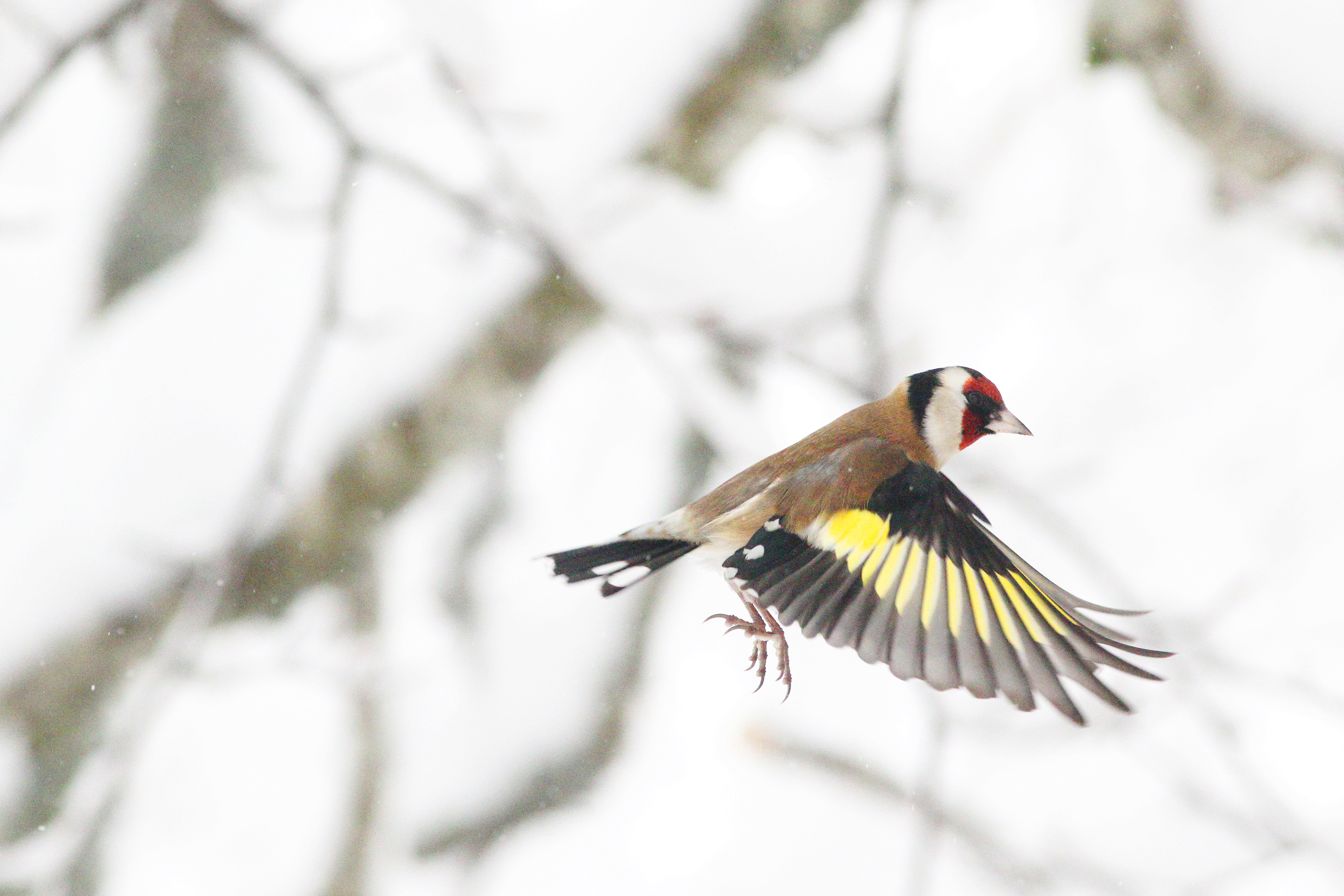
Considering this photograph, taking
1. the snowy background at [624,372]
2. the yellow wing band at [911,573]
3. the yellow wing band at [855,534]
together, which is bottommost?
the yellow wing band at [911,573]

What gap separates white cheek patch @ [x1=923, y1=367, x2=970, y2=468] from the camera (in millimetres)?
631

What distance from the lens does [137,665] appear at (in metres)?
1.14

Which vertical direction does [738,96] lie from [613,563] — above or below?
above

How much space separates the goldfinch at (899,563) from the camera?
0.50 m

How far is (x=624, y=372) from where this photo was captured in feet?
3.75

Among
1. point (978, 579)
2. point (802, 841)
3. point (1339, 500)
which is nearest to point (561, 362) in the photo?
point (802, 841)

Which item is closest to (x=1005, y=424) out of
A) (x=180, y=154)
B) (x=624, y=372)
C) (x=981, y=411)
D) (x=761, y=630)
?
(x=981, y=411)

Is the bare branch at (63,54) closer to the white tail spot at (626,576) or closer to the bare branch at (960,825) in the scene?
the white tail spot at (626,576)

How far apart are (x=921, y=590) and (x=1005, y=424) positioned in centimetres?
10

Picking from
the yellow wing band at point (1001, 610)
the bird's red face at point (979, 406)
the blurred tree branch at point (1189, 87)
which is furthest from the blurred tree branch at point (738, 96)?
the yellow wing band at point (1001, 610)

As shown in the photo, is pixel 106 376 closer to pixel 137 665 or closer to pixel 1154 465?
pixel 137 665

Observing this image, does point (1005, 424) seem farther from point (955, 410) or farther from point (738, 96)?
point (738, 96)

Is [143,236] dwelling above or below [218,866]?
above

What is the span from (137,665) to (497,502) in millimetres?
405
